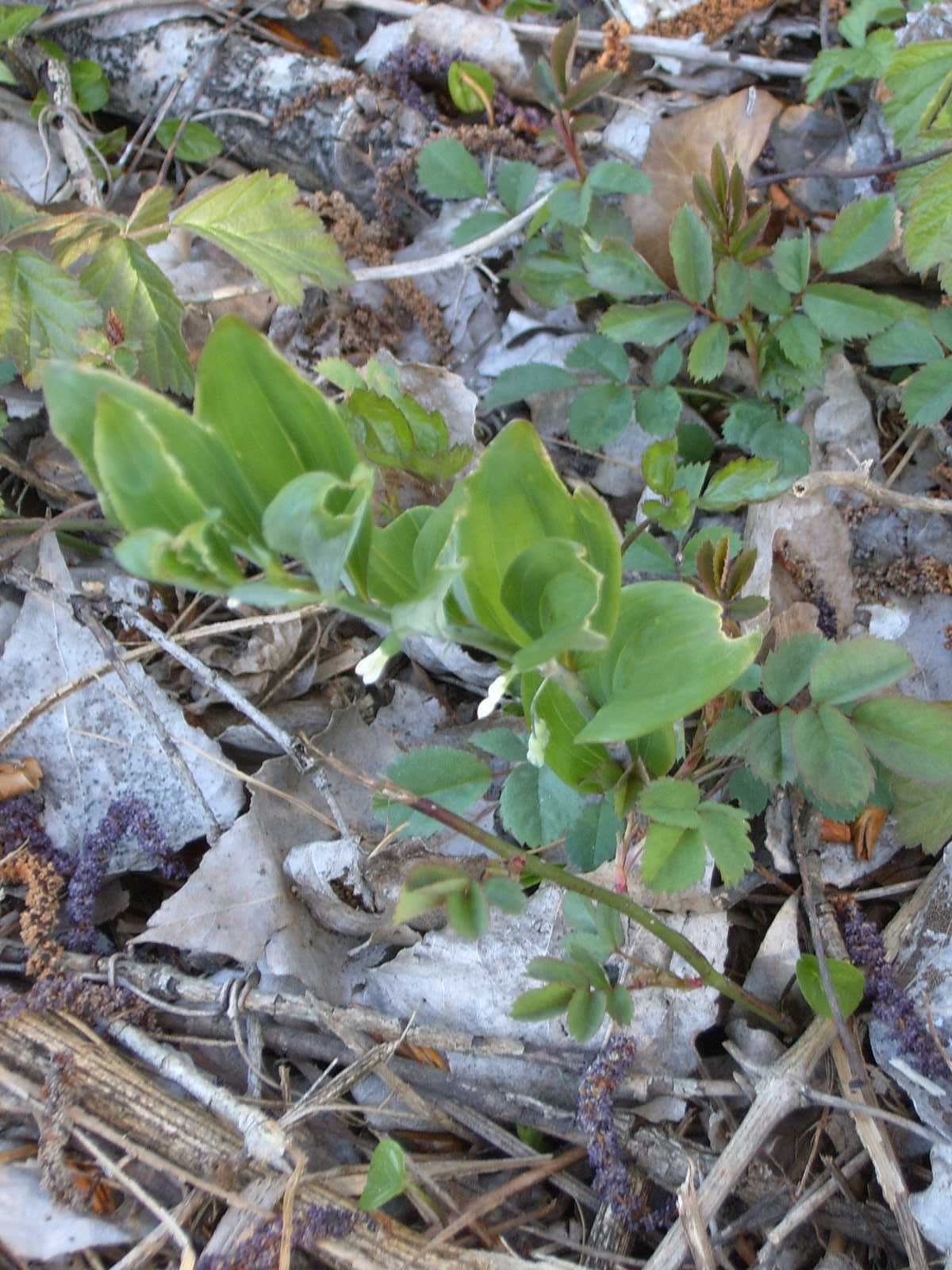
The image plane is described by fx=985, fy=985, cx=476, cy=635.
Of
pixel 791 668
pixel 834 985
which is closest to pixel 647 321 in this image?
pixel 791 668

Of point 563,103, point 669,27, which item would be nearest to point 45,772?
point 563,103

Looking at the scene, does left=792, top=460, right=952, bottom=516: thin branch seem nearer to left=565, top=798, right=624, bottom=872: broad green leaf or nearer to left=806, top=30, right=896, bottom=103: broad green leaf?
left=565, top=798, right=624, bottom=872: broad green leaf

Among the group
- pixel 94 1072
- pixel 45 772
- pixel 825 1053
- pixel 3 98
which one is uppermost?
pixel 3 98

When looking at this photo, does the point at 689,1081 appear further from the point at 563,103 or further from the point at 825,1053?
the point at 563,103

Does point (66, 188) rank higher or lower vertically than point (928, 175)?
higher

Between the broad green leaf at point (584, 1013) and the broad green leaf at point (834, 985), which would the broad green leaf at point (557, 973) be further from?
the broad green leaf at point (834, 985)

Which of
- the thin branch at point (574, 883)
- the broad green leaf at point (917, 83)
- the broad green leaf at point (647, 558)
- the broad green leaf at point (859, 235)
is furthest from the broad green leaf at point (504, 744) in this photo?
the broad green leaf at point (917, 83)

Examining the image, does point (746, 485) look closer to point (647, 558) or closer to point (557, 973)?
point (647, 558)
